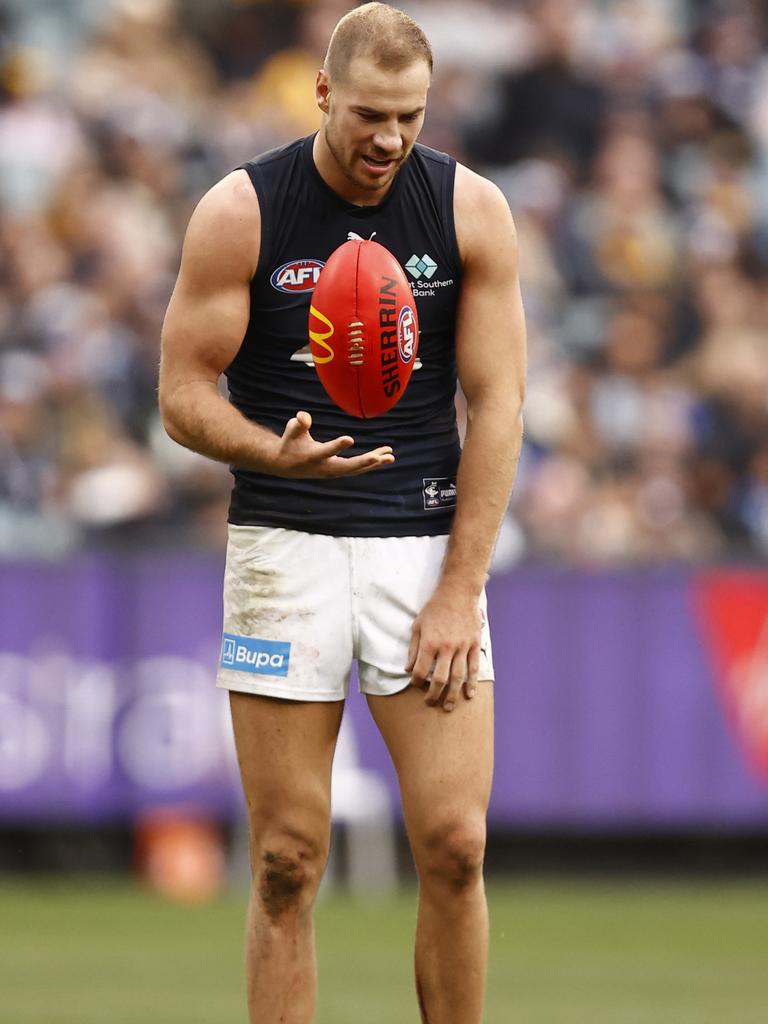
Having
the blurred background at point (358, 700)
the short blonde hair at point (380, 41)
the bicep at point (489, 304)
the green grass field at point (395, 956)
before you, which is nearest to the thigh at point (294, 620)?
the bicep at point (489, 304)

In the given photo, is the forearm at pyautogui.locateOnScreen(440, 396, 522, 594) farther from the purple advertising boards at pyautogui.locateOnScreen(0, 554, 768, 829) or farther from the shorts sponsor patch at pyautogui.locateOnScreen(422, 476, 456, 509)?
the purple advertising boards at pyautogui.locateOnScreen(0, 554, 768, 829)

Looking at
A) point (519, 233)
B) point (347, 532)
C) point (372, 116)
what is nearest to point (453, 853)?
point (347, 532)

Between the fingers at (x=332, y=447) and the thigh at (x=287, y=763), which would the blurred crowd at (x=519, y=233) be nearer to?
the thigh at (x=287, y=763)

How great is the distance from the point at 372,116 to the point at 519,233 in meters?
7.45

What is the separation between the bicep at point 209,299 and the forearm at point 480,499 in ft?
1.99

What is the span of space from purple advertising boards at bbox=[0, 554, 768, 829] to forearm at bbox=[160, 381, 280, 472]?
4848mm

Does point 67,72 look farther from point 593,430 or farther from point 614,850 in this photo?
point 614,850

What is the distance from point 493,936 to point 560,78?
6558 millimetres

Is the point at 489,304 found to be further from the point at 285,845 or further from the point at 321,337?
the point at 285,845

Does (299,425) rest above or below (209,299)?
below

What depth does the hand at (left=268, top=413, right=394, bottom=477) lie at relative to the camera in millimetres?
4434

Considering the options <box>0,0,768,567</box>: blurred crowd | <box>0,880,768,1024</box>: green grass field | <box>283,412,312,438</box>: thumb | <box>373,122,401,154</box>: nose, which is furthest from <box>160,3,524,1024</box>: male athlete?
<box>0,0,768,567</box>: blurred crowd

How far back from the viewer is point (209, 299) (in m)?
4.77

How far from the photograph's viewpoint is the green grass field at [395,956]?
7.04 meters
